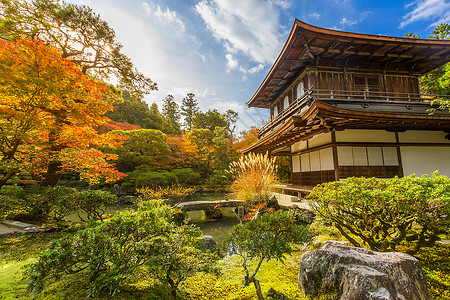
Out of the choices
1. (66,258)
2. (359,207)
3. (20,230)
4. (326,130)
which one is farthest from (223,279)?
(20,230)

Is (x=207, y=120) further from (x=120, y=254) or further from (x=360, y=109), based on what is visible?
(x=120, y=254)

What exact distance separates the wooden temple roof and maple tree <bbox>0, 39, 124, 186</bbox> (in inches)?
258

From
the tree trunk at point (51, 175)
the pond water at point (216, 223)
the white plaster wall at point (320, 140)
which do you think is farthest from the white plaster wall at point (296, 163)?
the tree trunk at point (51, 175)

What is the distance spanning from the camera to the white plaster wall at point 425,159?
5.97 meters

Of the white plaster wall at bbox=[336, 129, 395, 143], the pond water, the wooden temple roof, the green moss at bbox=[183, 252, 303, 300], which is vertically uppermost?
the wooden temple roof

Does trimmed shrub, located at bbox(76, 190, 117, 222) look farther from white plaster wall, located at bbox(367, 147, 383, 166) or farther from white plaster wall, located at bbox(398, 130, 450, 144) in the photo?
white plaster wall, located at bbox(398, 130, 450, 144)

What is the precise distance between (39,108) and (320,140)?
8.05 meters

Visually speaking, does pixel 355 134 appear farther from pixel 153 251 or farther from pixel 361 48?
pixel 153 251

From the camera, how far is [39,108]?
13.1 feet

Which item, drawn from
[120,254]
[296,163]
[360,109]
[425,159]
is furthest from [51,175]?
[425,159]

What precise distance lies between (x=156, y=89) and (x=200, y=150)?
→ 1031 centimetres

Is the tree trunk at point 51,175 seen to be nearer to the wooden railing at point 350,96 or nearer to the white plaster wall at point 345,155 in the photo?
the wooden railing at point 350,96

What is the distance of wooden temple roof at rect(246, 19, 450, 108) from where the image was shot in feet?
20.5

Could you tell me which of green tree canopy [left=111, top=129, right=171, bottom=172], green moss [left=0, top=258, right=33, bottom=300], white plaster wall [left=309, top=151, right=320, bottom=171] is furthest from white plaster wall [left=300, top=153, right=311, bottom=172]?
green tree canopy [left=111, top=129, right=171, bottom=172]
